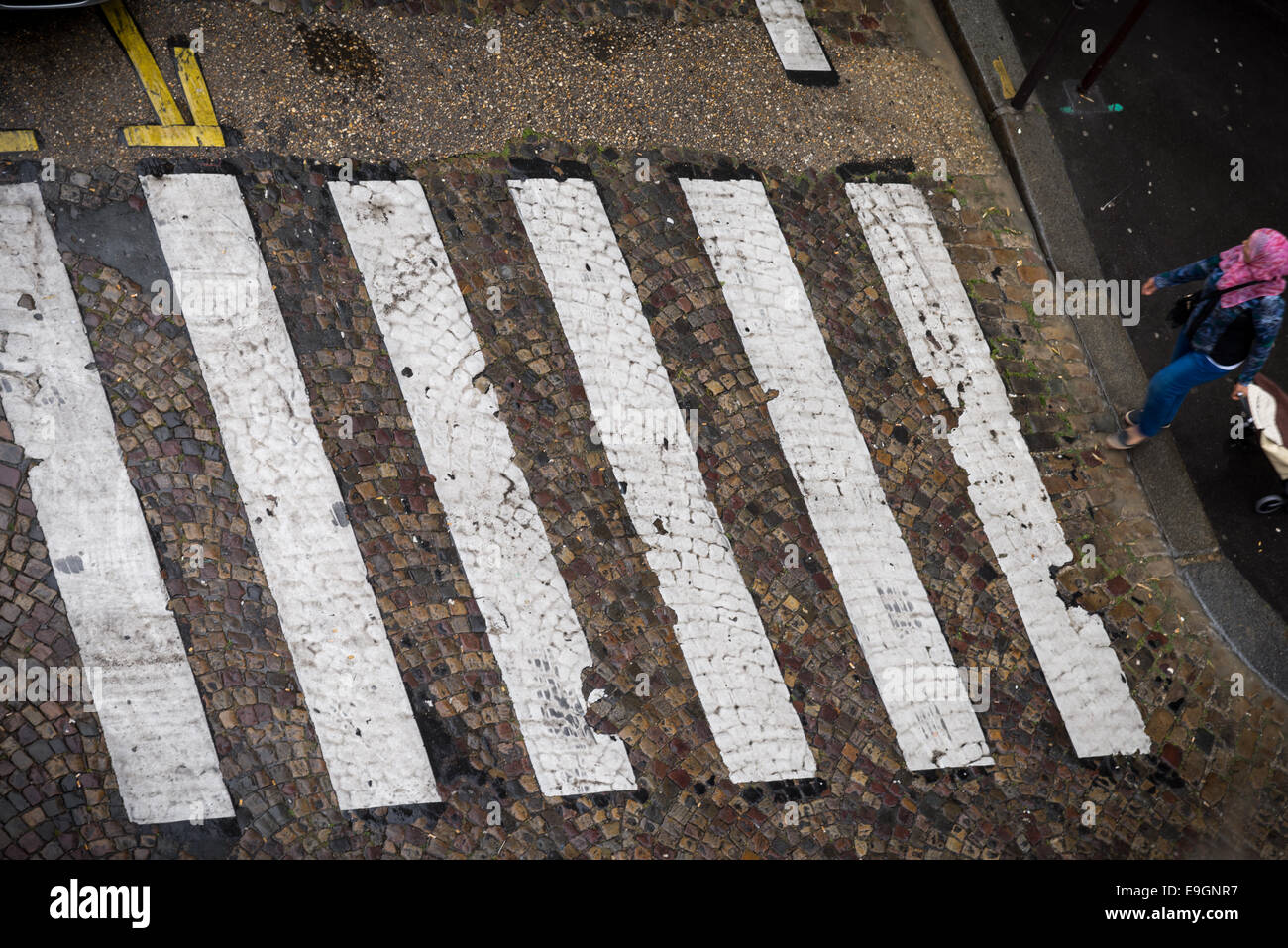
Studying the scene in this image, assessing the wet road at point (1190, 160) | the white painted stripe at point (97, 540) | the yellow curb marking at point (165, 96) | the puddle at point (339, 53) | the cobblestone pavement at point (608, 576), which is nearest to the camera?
Result: the white painted stripe at point (97, 540)

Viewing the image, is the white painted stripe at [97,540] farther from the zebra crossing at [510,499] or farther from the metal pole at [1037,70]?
the metal pole at [1037,70]

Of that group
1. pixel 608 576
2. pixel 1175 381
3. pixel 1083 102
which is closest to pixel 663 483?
pixel 608 576

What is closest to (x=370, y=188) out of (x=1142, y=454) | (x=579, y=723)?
(x=579, y=723)

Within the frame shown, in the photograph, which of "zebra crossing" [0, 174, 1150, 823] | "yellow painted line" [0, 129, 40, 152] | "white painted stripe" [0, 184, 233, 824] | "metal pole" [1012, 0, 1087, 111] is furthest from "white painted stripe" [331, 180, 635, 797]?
"metal pole" [1012, 0, 1087, 111]

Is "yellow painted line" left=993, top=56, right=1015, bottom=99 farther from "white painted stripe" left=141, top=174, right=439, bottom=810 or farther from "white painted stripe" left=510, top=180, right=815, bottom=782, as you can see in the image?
"white painted stripe" left=141, top=174, right=439, bottom=810

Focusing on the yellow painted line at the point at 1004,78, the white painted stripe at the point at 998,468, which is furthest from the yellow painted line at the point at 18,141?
the yellow painted line at the point at 1004,78

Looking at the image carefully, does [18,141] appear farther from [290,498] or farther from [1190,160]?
[1190,160]
